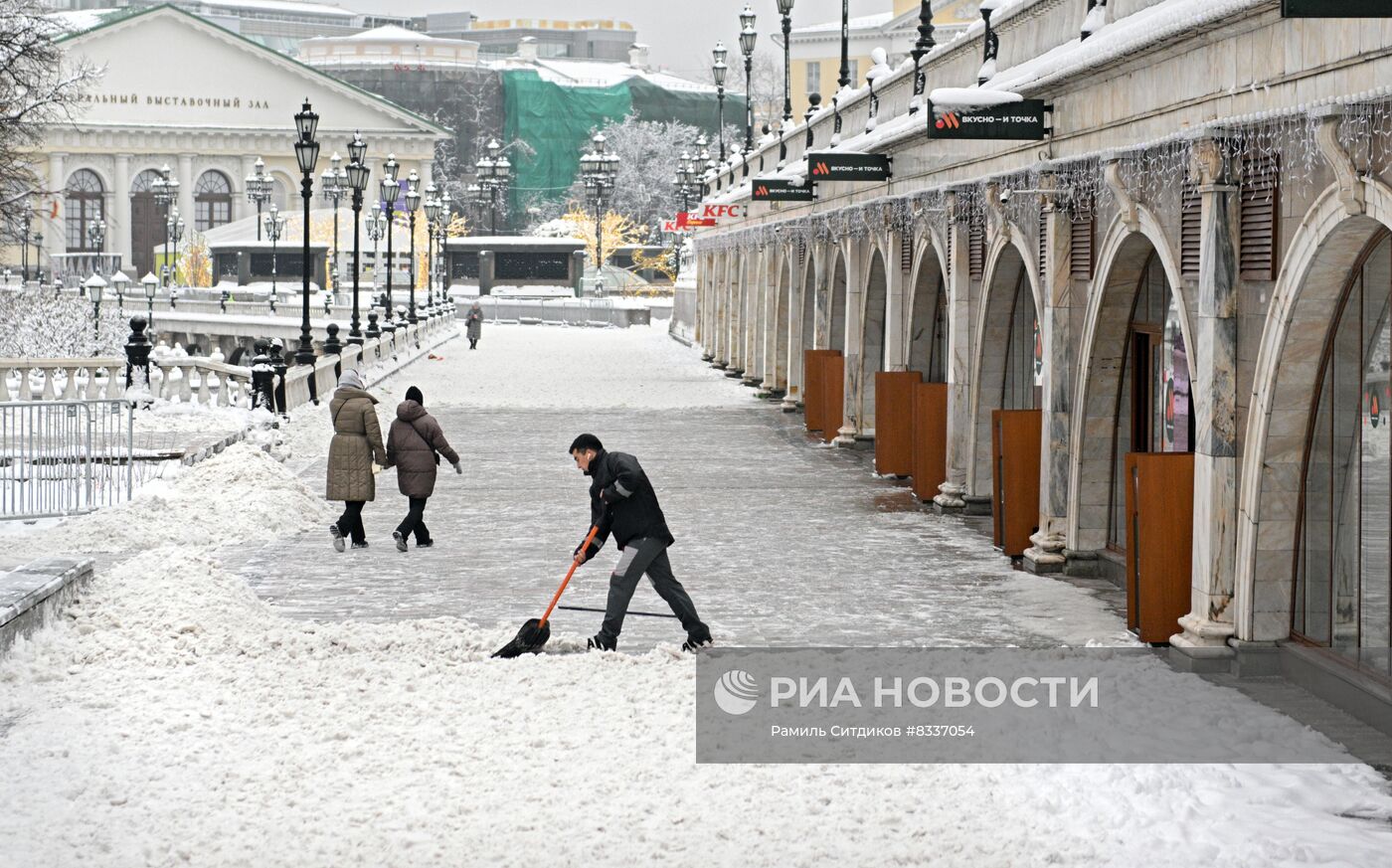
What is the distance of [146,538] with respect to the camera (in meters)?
18.6

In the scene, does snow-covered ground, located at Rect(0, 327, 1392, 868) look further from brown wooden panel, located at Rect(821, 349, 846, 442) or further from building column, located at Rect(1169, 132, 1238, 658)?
brown wooden panel, located at Rect(821, 349, 846, 442)

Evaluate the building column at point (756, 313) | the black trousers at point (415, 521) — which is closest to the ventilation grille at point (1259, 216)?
the black trousers at point (415, 521)

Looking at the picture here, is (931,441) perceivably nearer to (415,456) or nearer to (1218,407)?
(415,456)

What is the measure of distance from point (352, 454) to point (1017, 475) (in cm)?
618

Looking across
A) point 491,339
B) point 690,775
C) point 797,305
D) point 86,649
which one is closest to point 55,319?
point 491,339

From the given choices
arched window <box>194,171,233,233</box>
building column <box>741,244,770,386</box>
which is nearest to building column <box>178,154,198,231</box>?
arched window <box>194,171,233,233</box>

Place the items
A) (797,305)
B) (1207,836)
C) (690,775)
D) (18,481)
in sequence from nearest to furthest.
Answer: (1207,836), (690,775), (18,481), (797,305)

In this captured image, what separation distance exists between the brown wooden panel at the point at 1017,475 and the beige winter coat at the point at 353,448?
578 cm

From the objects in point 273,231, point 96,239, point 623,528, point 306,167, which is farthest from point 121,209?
point 623,528

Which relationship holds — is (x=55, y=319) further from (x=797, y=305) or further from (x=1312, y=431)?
(x=1312, y=431)

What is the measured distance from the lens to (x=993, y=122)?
55.4ft

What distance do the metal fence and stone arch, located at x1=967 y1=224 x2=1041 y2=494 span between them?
9.07m

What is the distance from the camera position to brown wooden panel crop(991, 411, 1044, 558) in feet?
Answer: 59.3

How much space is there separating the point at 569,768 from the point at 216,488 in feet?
36.2
